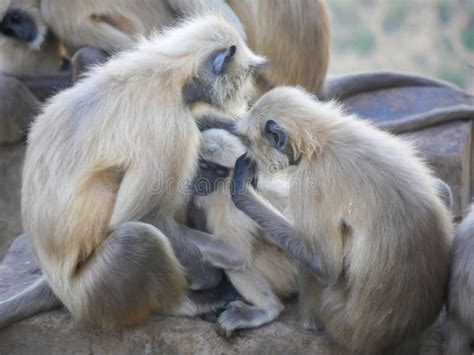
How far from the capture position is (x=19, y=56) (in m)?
7.80

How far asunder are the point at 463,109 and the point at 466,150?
314mm

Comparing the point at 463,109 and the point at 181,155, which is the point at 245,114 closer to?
the point at 181,155

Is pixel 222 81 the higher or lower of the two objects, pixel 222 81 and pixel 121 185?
the higher

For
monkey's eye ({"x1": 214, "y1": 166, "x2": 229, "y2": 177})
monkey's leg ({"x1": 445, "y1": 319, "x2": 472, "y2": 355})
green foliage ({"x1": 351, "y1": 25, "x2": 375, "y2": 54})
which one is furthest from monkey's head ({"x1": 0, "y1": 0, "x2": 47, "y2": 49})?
green foliage ({"x1": 351, "y1": 25, "x2": 375, "y2": 54})

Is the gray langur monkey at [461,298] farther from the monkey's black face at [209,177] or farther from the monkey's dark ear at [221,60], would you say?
the monkey's dark ear at [221,60]

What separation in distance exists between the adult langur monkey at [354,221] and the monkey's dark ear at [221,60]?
29 cm

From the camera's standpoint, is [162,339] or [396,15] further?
[396,15]

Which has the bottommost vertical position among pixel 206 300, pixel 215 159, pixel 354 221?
pixel 206 300

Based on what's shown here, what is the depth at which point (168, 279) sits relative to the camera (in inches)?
181

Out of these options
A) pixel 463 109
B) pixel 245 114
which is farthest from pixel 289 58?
pixel 245 114

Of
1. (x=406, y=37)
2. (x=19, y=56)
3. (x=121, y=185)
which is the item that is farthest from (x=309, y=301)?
(x=406, y=37)

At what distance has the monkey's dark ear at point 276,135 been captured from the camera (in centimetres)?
441

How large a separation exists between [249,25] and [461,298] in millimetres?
3376

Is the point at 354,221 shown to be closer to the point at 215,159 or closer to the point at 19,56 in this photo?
the point at 215,159
